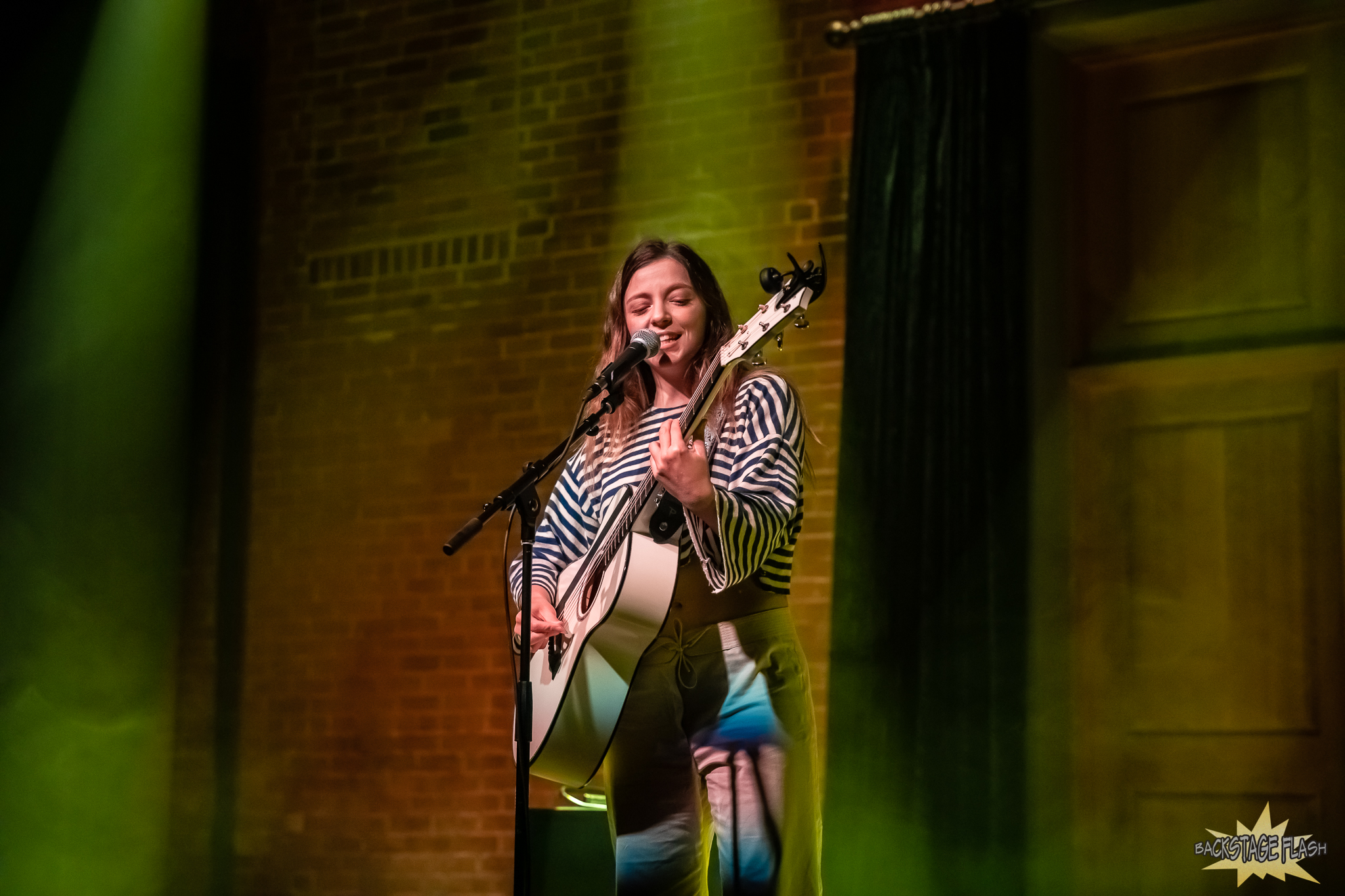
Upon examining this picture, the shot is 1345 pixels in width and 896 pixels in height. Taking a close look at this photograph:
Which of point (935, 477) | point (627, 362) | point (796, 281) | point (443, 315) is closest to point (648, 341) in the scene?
point (627, 362)

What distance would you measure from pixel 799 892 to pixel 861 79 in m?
2.56

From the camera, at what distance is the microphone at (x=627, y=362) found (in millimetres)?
2604

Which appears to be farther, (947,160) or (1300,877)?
(947,160)

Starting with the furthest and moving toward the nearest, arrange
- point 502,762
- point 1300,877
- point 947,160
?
point 502,762
point 947,160
point 1300,877

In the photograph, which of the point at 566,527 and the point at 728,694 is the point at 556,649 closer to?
the point at 566,527

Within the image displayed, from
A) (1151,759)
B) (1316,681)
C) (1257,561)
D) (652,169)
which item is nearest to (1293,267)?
(1257,561)

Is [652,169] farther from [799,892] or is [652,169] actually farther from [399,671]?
[799,892]

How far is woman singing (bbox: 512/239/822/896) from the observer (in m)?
2.45

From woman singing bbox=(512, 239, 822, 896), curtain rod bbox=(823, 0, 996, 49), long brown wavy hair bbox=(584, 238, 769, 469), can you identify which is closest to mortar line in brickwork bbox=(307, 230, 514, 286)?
curtain rod bbox=(823, 0, 996, 49)

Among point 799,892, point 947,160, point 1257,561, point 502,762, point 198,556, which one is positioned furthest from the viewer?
point 198,556

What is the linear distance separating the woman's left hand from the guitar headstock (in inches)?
11.5

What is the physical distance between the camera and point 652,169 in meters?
4.70

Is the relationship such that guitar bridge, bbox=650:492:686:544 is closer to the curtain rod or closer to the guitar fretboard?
the guitar fretboard

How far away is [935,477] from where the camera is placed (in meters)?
4.01
